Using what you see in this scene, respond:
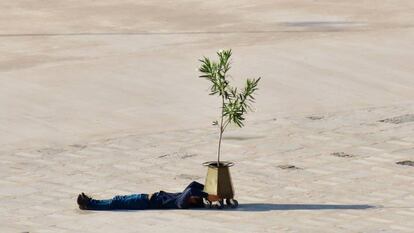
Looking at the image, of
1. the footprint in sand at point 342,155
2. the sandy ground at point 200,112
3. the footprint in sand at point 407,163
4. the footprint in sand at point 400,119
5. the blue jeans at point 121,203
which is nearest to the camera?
the blue jeans at point 121,203

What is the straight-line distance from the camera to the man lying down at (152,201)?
21281 mm

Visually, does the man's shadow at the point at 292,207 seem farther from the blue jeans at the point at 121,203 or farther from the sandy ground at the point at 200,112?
the blue jeans at the point at 121,203

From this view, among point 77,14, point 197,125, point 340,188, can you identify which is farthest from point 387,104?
point 77,14

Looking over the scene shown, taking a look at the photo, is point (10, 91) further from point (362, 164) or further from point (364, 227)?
point (364, 227)

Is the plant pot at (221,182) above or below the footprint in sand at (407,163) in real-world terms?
below

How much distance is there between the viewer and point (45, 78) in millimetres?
30359

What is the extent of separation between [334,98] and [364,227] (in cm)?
897

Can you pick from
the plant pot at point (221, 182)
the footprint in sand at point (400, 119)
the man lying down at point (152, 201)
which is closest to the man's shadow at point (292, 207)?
the plant pot at point (221, 182)

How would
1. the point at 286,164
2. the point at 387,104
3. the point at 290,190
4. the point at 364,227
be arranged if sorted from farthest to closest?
the point at 387,104 → the point at 286,164 → the point at 290,190 → the point at 364,227

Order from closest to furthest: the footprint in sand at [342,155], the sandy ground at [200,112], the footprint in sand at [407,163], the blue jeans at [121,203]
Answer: the blue jeans at [121,203] < the sandy ground at [200,112] < the footprint in sand at [407,163] < the footprint in sand at [342,155]

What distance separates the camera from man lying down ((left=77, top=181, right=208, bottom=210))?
2128 centimetres

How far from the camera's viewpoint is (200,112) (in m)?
28.0

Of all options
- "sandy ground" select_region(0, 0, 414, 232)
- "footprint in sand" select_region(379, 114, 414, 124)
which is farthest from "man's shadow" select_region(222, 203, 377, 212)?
"footprint in sand" select_region(379, 114, 414, 124)

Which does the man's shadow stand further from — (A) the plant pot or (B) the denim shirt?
(B) the denim shirt
